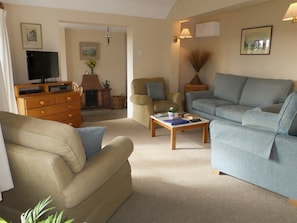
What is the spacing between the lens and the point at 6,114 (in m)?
1.75

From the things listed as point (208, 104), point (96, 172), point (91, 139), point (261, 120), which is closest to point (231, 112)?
point (208, 104)

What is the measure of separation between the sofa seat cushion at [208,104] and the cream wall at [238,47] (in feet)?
2.99

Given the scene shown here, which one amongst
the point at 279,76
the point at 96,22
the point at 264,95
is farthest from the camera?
the point at 96,22

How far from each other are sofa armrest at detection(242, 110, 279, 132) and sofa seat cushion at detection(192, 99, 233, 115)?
1.66m

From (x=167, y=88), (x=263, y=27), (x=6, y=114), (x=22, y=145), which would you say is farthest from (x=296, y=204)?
(x=167, y=88)

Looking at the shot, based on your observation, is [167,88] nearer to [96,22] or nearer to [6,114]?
[96,22]

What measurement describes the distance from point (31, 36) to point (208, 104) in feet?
10.9

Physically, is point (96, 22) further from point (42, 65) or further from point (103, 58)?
point (103, 58)

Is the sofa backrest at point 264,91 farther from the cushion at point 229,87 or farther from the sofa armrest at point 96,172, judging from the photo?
the sofa armrest at point 96,172

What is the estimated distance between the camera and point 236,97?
4625 millimetres

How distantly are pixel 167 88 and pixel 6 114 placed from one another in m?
4.16

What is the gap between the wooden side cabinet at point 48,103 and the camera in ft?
12.4

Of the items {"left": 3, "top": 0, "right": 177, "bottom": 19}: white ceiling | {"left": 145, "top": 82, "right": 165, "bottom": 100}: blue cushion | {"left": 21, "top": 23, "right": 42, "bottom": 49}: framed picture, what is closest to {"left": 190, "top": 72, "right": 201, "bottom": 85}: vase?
{"left": 145, "top": 82, "right": 165, "bottom": 100}: blue cushion

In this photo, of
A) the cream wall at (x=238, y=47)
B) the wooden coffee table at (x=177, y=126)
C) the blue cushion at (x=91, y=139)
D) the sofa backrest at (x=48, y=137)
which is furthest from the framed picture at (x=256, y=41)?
the sofa backrest at (x=48, y=137)
